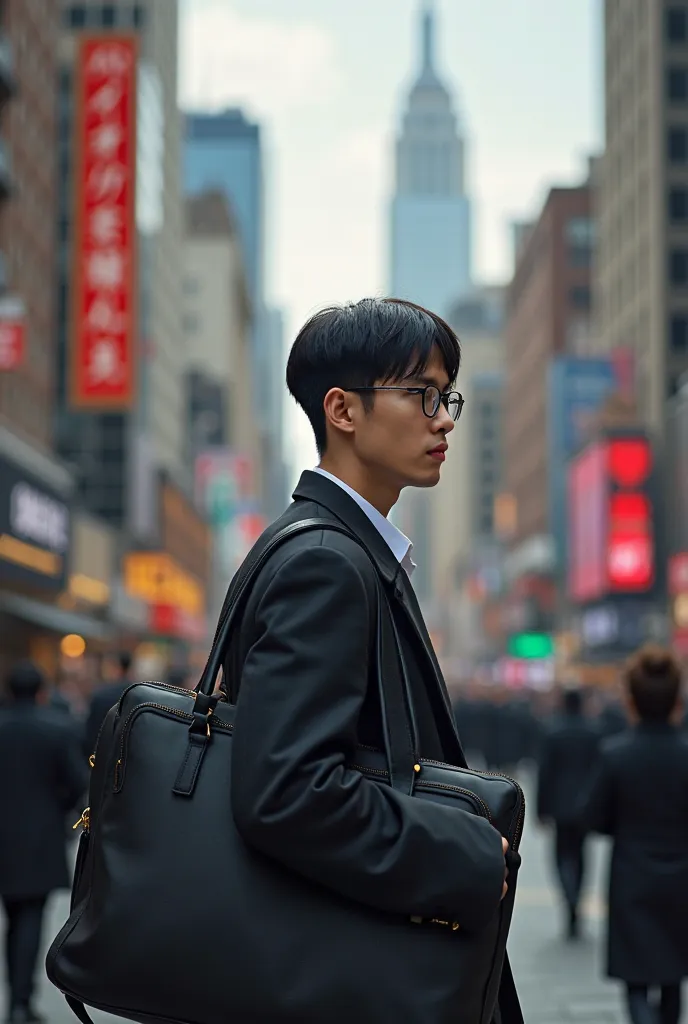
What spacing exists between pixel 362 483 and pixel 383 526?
9 cm

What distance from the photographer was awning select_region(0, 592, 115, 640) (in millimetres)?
35656

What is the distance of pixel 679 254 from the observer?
76250 millimetres

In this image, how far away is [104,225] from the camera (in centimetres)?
4000

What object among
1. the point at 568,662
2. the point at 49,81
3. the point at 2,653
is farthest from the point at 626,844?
the point at 568,662

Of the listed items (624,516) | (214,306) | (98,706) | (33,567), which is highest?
(98,706)

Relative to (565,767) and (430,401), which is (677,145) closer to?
(565,767)

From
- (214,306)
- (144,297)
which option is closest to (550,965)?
(144,297)

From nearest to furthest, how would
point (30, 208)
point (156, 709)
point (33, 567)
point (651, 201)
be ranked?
point (156, 709) → point (33, 567) → point (30, 208) → point (651, 201)

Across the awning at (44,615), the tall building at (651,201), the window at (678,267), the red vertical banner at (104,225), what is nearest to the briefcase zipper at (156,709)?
the awning at (44,615)

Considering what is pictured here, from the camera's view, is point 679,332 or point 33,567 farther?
point 679,332

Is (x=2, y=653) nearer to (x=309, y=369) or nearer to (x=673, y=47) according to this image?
(x=309, y=369)

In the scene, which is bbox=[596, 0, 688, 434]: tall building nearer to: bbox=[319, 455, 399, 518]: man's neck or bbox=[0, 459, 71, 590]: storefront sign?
bbox=[0, 459, 71, 590]: storefront sign

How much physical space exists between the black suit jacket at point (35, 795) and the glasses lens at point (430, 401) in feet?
22.8

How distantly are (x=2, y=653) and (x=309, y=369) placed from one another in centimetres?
3690
